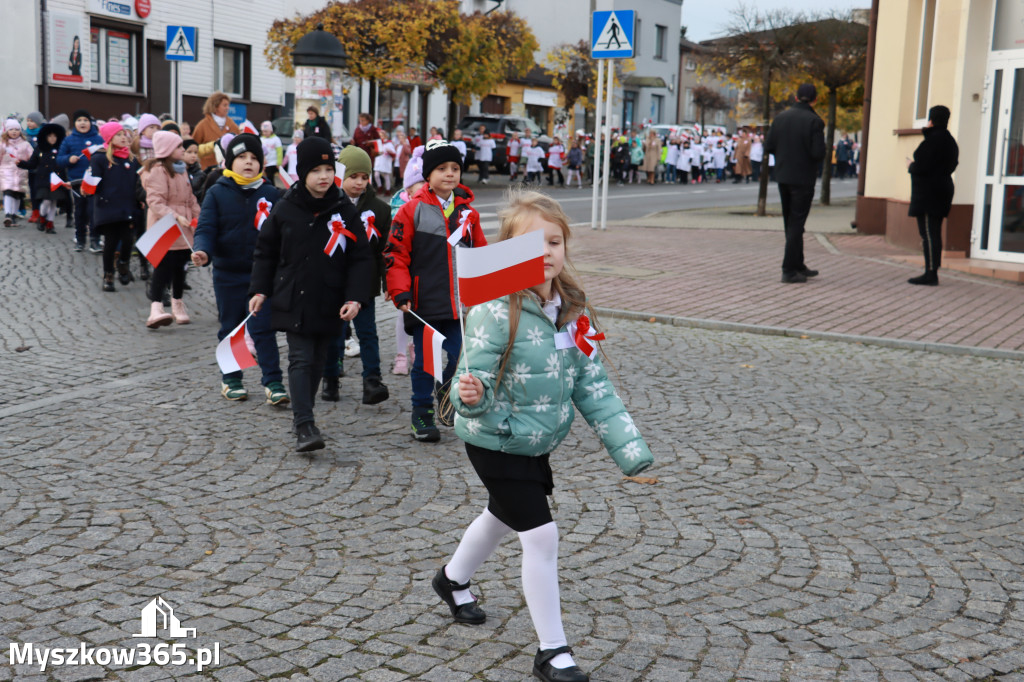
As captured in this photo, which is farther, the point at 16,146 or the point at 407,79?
the point at 407,79

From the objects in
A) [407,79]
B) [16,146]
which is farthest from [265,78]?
[16,146]

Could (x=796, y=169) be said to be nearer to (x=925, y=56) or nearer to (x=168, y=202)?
(x=925, y=56)

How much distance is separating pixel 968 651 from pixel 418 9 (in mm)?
26520

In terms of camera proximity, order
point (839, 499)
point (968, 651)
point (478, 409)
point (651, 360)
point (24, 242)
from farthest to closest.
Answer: point (24, 242)
point (651, 360)
point (839, 499)
point (968, 651)
point (478, 409)

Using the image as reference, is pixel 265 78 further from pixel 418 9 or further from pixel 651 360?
pixel 651 360

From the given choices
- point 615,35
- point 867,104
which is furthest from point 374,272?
point 867,104

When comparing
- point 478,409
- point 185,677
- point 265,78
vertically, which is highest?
point 265,78

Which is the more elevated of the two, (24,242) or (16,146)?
(16,146)

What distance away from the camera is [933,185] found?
40.4 feet

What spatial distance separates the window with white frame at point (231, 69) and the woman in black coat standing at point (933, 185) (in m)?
24.4

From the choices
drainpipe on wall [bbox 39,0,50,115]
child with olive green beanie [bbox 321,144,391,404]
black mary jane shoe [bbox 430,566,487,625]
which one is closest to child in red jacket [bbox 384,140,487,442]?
child with olive green beanie [bbox 321,144,391,404]

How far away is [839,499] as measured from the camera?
524 cm

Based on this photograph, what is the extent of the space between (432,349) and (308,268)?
2.85 ft

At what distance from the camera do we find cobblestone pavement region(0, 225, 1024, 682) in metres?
3.64
